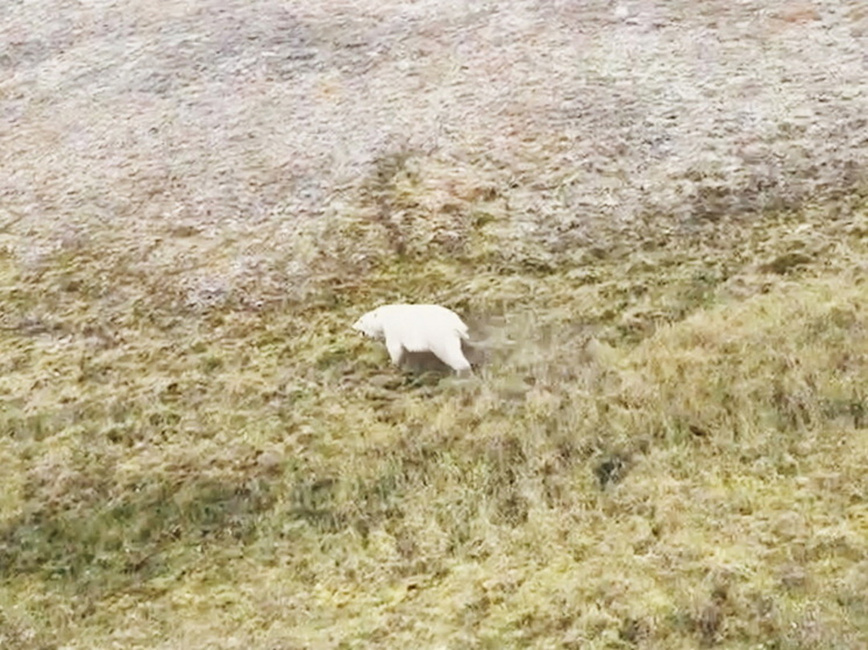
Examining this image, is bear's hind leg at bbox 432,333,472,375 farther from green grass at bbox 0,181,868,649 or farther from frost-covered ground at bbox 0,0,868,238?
frost-covered ground at bbox 0,0,868,238

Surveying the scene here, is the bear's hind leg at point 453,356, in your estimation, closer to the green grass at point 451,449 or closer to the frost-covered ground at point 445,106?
the green grass at point 451,449

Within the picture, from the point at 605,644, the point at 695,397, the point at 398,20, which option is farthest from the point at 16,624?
the point at 398,20

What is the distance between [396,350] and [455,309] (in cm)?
139

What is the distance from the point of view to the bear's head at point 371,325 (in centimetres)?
1450

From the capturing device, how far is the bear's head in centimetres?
1450

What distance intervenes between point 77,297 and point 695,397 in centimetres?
909

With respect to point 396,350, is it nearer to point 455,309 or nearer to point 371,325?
point 371,325

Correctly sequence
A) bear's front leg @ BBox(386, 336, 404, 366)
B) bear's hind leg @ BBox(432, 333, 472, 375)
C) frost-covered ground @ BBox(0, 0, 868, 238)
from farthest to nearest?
frost-covered ground @ BBox(0, 0, 868, 238) < bear's front leg @ BBox(386, 336, 404, 366) < bear's hind leg @ BBox(432, 333, 472, 375)

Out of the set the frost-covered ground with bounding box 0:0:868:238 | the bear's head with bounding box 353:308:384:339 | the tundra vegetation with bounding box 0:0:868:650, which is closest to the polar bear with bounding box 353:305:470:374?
the bear's head with bounding box 353:308:384:339

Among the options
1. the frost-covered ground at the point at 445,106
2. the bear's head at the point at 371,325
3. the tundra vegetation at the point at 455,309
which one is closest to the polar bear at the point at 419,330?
the bear's head at the point at 371,325

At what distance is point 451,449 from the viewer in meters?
12.3

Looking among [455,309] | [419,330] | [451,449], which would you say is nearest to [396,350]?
[419,330]

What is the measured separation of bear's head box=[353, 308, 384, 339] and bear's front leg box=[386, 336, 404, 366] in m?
0.40

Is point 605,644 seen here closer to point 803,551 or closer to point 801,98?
point 803,551
